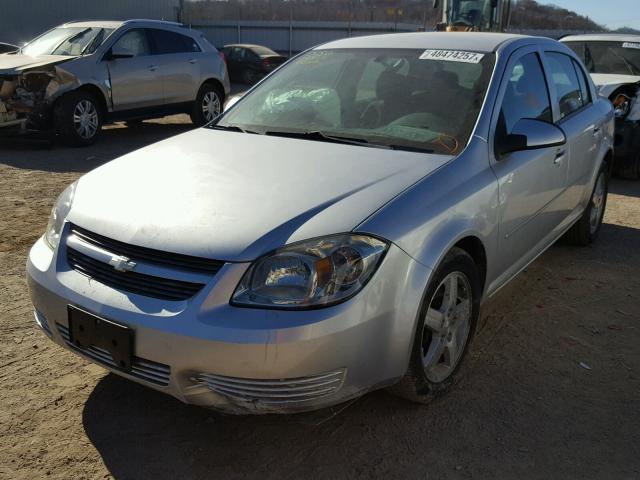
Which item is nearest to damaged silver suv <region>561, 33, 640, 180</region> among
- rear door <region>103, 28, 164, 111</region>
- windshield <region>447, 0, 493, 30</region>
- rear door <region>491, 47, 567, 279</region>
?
rear door <region>491, 47, 567, 279</region>

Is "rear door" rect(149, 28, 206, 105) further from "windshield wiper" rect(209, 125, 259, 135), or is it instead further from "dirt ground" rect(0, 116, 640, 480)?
"dirt ground" rect(0, 116, 640, 480)

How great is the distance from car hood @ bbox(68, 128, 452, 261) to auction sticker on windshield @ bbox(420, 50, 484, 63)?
2.76 feet

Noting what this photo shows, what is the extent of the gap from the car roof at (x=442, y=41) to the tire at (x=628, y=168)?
459cm

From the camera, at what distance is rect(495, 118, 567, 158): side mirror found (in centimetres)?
320

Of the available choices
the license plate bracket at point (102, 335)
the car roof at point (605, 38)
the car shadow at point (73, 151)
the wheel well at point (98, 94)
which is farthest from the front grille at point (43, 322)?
the car roof at point (605, 38)

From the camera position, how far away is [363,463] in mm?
2533

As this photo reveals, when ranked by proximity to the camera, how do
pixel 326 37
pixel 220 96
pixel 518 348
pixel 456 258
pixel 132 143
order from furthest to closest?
pixel 326 37 < pixel 220 96 < pixel 132 143 < pixel 518 348 < pixel 456 258

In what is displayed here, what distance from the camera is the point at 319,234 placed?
7.84ft

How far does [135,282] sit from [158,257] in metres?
0.13

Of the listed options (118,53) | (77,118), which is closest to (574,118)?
(77,118)

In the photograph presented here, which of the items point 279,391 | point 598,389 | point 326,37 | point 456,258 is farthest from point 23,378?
point 326,37

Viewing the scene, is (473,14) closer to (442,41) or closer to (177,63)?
(177,63)

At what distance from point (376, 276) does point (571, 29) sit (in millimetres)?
43695

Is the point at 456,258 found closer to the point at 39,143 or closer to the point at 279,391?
the point at 279,391
